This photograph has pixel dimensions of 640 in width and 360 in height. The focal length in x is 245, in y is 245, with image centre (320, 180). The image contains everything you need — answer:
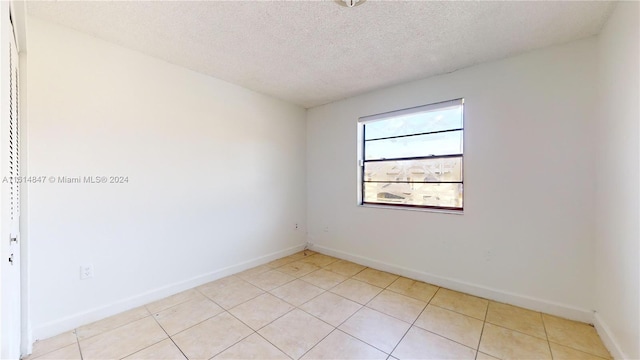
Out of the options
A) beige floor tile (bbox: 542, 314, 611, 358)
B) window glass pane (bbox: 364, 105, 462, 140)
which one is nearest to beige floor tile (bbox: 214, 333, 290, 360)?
beige floor tile (bbox: 542, 314, 611, 358)

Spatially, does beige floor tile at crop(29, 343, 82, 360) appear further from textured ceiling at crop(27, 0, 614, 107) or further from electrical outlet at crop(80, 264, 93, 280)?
textured ceiling at crop(27, 0, 614, 107)

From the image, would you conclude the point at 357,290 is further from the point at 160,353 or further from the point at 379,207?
the point at 160,353

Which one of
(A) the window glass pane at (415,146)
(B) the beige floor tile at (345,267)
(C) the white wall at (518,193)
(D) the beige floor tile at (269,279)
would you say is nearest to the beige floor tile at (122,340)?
(D) the beige floor tile at (269,279)

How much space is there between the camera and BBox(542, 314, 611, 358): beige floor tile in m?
1.75

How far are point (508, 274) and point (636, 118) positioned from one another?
1572 mm

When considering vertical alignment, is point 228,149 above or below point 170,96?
below

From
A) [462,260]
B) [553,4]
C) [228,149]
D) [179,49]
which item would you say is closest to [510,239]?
[462,260]

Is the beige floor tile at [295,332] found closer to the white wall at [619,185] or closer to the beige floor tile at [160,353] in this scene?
the beige floor tile at [160,353]

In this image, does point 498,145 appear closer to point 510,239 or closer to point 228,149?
point 510,239

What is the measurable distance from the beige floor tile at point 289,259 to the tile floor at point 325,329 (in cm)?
67

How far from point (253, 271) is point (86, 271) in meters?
1.63

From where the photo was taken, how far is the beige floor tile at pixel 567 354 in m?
1.66

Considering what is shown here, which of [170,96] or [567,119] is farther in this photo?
[170,96]

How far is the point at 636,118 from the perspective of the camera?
4.92 ft
